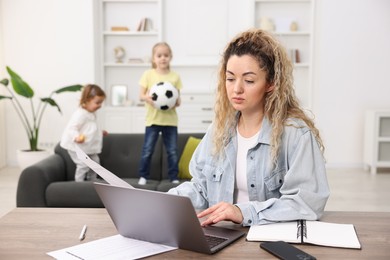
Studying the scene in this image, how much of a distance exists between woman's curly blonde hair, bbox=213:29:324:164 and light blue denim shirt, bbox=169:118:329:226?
29mm

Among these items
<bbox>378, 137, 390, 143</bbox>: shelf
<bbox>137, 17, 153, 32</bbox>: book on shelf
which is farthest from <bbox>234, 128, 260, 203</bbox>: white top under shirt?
<bbox>137, 17, 153, 32</bbox>: book on shelf

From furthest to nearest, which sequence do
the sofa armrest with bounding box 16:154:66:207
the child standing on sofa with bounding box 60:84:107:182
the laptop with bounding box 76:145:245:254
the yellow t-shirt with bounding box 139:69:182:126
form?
the yellow t-shirt with bounding box 139:69:182:126 < the child standing on sofa with bounding box 60:84:107:182 < the sofa armrest with bounding box 16:154:66:207 < the laptop with bounding box 76:145:245:254

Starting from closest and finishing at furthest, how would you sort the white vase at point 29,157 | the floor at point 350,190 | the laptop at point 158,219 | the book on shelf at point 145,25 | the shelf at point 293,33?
the laptop at point 158,219
the floor at point 350,190
the white vase at point 29,157
the shelf at point 293,33
the book on shelf at point 145,25

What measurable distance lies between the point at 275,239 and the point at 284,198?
0.75 ft

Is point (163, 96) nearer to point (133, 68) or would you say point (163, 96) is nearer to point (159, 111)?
point (159, 111)

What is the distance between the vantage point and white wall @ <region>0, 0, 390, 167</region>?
241 inches

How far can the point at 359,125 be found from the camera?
20.5ft

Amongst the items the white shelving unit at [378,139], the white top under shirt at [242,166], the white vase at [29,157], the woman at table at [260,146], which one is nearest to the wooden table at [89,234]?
the woman at table at [260,146]

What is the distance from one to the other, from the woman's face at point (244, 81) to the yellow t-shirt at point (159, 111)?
2.47m

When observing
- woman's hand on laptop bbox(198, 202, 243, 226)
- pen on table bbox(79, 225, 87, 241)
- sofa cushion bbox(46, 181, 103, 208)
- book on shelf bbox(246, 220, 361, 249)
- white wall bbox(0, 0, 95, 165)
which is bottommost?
sofa cushion bbox(46, 181, 103, 208)

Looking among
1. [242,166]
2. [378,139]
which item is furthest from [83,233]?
[378,139]

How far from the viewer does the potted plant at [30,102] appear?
563 cm

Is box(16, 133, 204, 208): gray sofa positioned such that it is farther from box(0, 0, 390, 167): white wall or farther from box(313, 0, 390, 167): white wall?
box(313, 0, 390, 167): white wall

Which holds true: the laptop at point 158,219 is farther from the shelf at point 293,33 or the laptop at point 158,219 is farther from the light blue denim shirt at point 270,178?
the shelf at point 293,33
